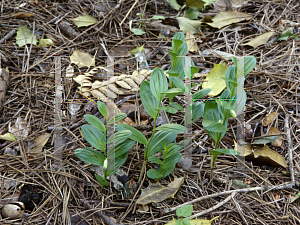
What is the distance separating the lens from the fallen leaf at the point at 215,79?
1.84m

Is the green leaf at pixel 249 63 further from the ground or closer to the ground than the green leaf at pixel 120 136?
further from the ground

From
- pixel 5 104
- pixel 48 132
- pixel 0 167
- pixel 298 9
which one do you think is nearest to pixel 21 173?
pixel 0 167

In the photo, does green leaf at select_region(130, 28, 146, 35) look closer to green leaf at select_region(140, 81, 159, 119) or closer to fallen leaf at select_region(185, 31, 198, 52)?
fallen leaf at select_region(185, 31, 198, 52)

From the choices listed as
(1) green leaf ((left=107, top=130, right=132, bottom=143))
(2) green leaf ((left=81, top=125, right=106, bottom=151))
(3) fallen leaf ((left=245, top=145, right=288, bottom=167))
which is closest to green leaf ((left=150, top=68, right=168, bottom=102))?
(1) green leaf ((left=107, top=130, right=132, bottom=143))

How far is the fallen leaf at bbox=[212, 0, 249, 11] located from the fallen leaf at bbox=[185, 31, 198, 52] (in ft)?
1.66

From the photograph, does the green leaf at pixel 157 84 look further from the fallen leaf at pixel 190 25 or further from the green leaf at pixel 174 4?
the green leaf at pixel 174 4

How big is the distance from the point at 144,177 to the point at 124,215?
0.23m

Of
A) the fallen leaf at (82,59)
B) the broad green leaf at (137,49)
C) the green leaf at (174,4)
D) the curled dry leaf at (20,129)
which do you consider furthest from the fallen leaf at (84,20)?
the curled dry leaf at (20,129)

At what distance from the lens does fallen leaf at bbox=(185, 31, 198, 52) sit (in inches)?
86.6

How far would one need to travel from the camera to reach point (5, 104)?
6.08 ft

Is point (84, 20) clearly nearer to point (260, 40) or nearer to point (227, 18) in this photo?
point (227, 18)

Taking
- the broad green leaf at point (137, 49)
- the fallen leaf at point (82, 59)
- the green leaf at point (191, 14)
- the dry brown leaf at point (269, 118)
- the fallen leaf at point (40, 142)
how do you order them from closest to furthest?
the fallen leaf at point (40, 142) < the dry brown leaf at point (269, 118) < the fallen leaf at point (82, 59) < the broad green leaf at point (137, 49) < the green leaf at point (191, 14)

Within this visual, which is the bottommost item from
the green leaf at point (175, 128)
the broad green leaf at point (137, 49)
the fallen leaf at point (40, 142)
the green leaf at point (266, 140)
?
the green leaf at point (266, 140)

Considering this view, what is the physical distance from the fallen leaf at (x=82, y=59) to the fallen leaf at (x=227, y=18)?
1110 mm
